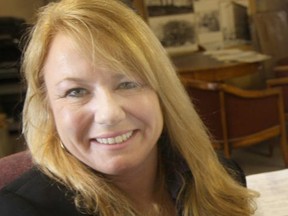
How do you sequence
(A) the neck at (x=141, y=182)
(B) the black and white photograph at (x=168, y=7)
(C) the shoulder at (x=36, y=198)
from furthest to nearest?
(B) the black and white photograph at (x=168, y=7), (A) the neck at (x=141, y=182), (C) the shoulder at (x=36, y=198)

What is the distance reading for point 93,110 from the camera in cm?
83

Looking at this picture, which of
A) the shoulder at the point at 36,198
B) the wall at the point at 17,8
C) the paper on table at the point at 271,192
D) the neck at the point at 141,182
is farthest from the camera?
the wall at the point at 17,8

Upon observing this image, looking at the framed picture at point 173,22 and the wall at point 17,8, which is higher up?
the wall at point 17,8

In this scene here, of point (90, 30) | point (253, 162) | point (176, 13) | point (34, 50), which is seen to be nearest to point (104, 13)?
point (90, 30)

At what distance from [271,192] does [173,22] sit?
3.30 meters

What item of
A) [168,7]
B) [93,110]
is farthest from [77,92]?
[168,7]

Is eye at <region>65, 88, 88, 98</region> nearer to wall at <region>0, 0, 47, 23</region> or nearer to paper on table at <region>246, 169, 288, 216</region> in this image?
paper on table at <region>246, 169, 288, 216</region>

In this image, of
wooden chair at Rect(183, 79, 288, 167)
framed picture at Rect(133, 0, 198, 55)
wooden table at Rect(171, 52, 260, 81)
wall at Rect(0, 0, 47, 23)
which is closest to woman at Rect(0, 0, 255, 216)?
wooden chair at Rect(183, 79, 288, 167)

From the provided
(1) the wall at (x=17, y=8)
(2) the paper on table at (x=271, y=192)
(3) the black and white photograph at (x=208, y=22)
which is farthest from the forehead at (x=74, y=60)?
(3) the black and white photograph at (x=208, y=22)

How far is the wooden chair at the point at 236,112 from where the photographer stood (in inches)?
101

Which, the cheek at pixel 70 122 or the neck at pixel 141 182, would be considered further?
the neck at pixel 141 182

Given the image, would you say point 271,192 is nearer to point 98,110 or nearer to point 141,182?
point 141,182

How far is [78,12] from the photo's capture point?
0.84 m

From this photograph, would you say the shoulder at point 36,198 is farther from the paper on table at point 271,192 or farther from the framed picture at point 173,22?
the framed picture at point 173,22
